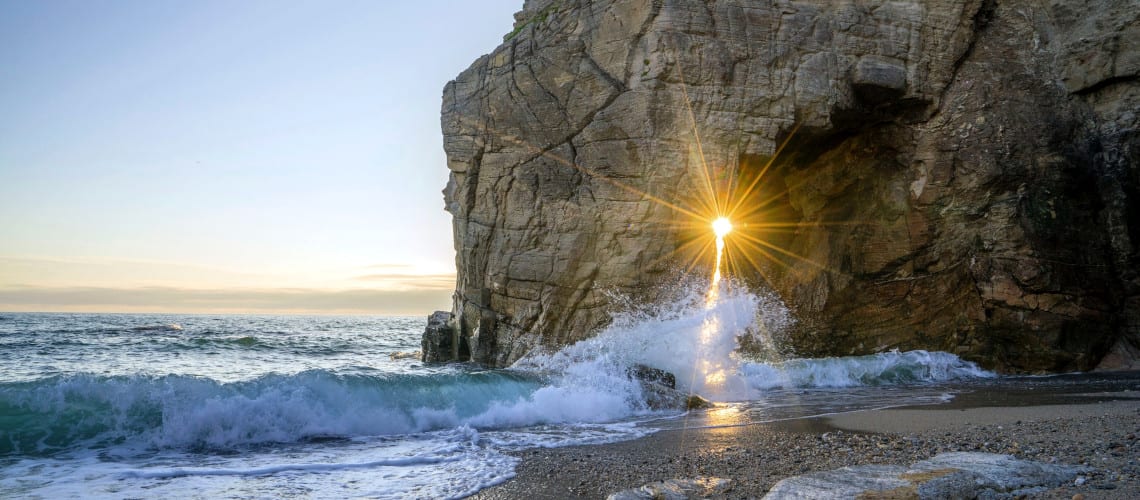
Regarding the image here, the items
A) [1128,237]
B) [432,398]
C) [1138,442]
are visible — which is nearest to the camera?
[1138,442]

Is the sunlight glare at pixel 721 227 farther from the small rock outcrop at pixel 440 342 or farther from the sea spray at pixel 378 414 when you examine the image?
the small rock outcrop at pixel 440 342

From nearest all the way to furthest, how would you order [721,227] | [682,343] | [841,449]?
[841,449], [682,343], [721,227]

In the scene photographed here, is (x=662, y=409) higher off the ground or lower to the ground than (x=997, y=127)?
lower

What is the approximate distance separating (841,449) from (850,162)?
12.4 m

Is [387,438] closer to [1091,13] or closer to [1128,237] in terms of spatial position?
[1128,237]

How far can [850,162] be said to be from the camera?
17.6 meters

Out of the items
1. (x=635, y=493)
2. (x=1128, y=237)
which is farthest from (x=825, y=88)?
(x=635, y=493)

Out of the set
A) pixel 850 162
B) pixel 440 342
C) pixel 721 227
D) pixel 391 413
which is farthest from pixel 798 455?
pixel 440 342

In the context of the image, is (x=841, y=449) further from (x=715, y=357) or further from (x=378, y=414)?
(x=715, y=357)

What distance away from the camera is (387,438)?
8.62m

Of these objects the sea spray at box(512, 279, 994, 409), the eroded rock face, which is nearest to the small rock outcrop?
the eroded rock face

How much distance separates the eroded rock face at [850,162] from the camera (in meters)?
15.7

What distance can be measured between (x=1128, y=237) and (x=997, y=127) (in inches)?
148

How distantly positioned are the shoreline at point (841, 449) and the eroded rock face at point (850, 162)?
7.13 metres
